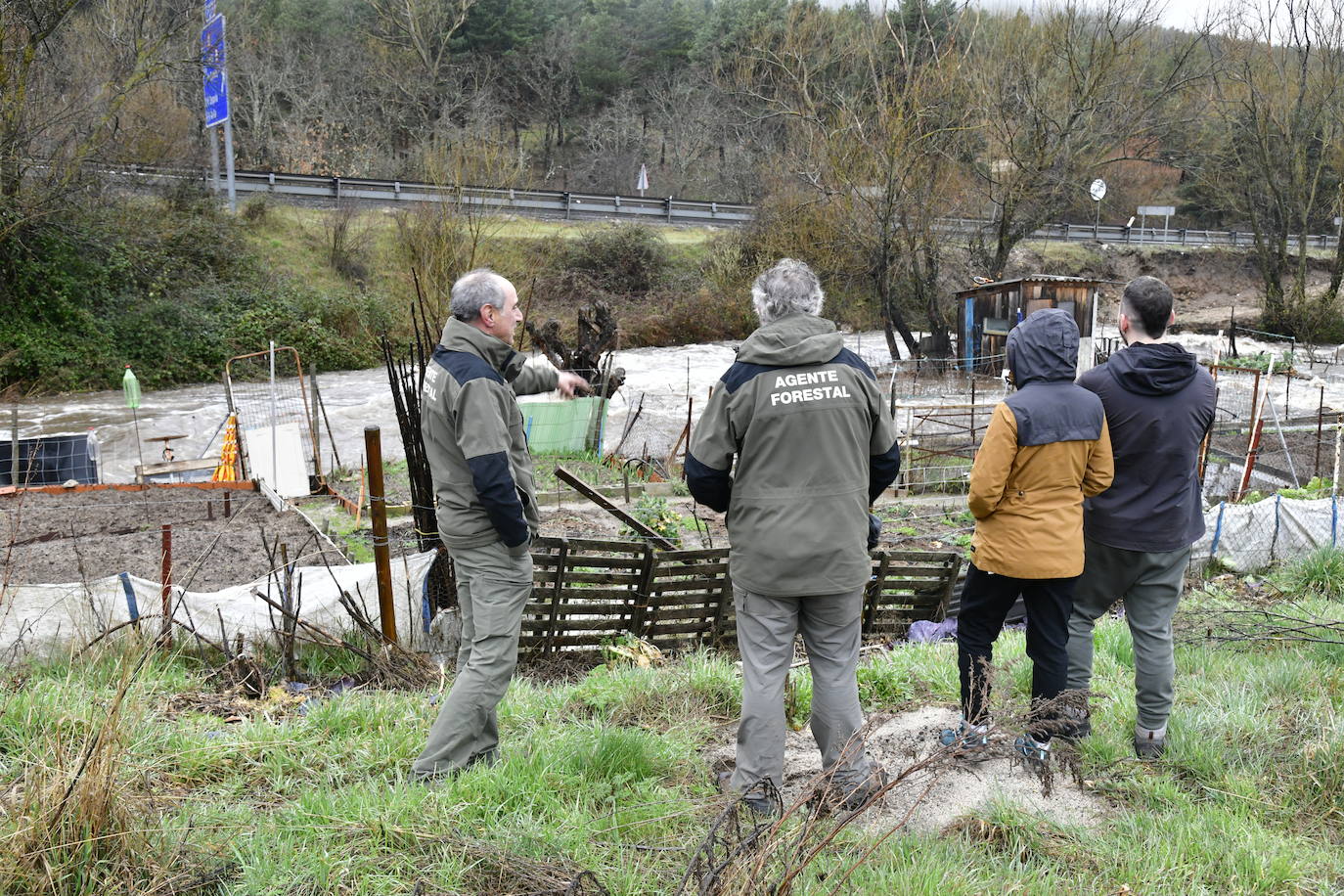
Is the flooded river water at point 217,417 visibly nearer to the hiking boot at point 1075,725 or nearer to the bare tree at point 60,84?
the bare tree at point 60,84

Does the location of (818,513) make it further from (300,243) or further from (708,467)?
(300,243)

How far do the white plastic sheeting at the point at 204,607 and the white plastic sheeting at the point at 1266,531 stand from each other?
7099mm

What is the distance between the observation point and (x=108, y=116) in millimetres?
19859

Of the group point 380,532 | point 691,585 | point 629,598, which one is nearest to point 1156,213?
point 691,585

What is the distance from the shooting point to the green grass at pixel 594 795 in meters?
2.62

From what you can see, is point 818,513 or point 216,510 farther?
point 216,510

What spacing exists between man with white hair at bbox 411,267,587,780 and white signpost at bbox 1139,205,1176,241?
36126 mm

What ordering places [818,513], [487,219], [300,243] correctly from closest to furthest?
1. [818,513]
2. [487,219]
3. [300,243]

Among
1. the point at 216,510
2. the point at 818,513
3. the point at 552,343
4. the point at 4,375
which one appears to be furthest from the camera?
the point at 4,375

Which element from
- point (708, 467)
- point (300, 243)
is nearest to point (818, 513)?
point (708, 467)

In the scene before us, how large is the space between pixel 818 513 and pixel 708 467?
403mm

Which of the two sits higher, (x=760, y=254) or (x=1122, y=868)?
(x=760, y=254)

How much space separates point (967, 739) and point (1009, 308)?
19928mm

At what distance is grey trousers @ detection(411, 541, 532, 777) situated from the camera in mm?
3314
